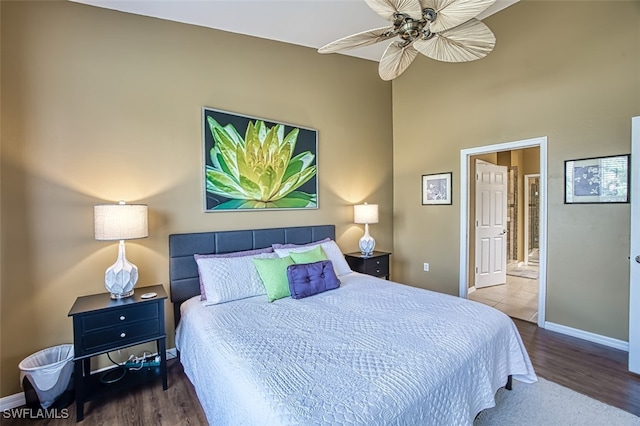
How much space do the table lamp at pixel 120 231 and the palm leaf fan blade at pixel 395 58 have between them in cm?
215

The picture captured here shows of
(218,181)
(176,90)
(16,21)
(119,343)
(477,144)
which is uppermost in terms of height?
(16,21)

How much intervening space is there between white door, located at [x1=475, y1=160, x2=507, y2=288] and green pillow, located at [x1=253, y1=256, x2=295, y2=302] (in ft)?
11.0

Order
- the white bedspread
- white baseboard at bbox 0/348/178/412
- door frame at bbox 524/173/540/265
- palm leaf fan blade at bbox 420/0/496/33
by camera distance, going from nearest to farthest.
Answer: the white bedspread < palm leaf fan blade at bbox 420/0/496/33 < white baseboard at bbox 0/348/178/412 < door frame at bbox 524/173/540/265

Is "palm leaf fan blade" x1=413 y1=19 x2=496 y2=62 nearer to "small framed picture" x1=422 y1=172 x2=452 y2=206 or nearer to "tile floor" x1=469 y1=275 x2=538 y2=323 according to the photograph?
"small framed picture" x1=422 y1=172 x2=452 y2=206

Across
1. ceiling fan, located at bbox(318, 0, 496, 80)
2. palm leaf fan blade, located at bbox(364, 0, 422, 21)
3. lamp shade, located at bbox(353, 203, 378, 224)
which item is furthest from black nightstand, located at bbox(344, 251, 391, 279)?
palm leaf fan blade, located at bbox(364, 0, 422, 21)

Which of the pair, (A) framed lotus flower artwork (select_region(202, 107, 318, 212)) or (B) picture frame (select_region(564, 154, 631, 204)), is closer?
(B) picture frame (select_region(564, 154, 631, 204))

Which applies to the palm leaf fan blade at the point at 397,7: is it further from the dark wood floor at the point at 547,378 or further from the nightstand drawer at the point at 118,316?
the dark wood floor at the point at 547,378

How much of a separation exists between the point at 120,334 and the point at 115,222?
2.59 feet

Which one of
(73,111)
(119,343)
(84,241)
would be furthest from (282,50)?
(119,343)

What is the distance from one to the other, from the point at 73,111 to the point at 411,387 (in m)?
2.95

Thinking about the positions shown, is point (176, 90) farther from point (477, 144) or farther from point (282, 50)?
point (477, 144)

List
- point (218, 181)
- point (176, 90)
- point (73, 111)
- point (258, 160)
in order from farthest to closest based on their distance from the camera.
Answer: point (258, 160), point (218, 181), point (176, 90), point (73, 111)

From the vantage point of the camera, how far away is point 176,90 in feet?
9.15

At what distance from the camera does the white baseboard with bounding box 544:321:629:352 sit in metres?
2.80
